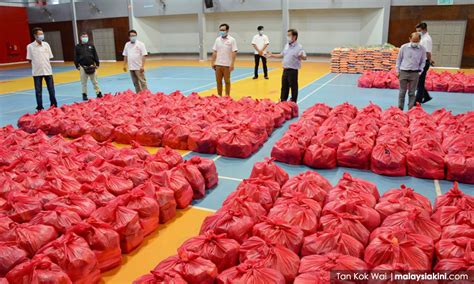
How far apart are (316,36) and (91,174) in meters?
19.5

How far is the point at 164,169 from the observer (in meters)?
5.00

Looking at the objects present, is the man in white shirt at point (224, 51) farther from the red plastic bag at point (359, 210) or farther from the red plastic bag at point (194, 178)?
the red plastic bag at point (359, 210)

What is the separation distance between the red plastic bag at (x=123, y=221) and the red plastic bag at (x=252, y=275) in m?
1.26

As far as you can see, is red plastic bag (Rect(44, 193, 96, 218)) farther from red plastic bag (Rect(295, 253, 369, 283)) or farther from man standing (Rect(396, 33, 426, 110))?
man standing (Rect(396, 33, 426, 110))

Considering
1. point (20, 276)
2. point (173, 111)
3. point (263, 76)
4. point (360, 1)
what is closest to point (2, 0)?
point (263, 76)

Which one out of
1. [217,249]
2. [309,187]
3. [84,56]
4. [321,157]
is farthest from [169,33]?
[217,249]

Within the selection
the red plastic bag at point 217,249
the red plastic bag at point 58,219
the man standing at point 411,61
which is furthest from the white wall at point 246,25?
the red plastic bag at point 217,249

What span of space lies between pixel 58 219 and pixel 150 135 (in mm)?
3499

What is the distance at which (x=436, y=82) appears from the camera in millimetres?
12055

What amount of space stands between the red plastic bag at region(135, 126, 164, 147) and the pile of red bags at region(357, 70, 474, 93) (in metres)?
8.41

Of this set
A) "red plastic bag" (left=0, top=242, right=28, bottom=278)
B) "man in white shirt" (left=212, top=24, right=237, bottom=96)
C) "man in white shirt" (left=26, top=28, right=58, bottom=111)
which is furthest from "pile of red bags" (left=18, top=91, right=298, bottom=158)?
"red plastic bag" (left=0, top=242, right=28, bottom=278)

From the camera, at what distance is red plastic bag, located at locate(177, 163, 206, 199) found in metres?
4.79

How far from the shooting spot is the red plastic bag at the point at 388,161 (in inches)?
215

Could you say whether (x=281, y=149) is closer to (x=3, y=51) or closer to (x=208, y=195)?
(x=208, y=195)
